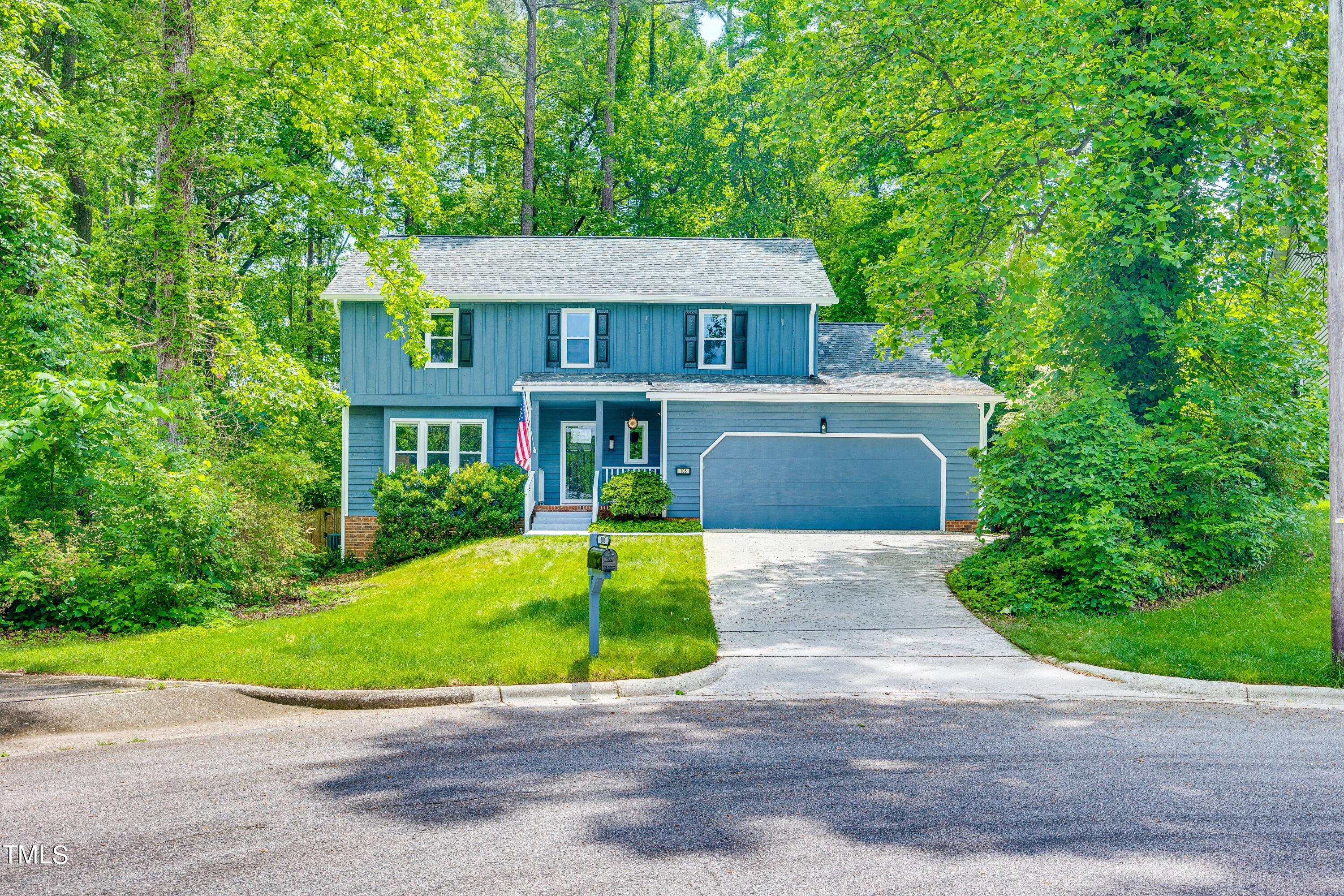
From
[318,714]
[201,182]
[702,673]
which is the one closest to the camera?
[318,714]

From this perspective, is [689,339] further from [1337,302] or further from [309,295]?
[309,295]

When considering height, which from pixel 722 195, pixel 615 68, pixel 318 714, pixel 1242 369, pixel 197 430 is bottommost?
pixel 318 714

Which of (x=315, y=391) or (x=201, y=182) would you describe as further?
(x=201, y=182)

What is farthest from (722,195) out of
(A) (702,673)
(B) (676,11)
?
(A) (702,673)

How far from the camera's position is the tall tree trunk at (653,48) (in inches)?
1458

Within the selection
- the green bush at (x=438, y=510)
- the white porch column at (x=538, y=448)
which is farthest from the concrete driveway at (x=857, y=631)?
the white porch column at (x=538, y=448)

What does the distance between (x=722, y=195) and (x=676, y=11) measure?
941cm

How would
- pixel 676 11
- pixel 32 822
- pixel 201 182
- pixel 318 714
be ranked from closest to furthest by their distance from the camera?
pixel 32 822
pixel 318 714
pixel 201 182
pixel 676 11

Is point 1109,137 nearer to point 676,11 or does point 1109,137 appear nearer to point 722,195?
point 722,195

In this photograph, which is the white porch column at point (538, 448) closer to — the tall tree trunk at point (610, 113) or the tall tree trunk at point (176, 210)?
the tall tree trunk at point (176, 210)

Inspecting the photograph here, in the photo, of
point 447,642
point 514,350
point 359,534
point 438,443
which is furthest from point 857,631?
point 359,534

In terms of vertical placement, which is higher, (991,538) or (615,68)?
(615,68)

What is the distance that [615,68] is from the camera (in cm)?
3531

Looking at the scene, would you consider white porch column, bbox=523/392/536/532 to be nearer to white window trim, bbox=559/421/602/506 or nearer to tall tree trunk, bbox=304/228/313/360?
white window trim, bbox=559/421/602/506
